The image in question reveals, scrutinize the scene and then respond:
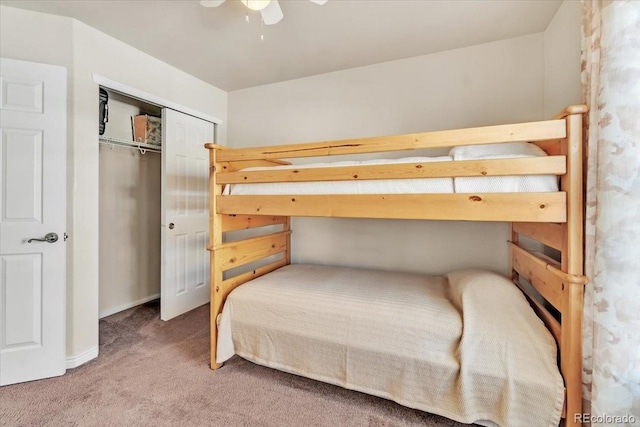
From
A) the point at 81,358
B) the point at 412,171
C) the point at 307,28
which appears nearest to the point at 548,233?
the point at 412,171

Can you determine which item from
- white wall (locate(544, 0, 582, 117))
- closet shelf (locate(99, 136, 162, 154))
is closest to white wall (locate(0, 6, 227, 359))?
closet shelf (locate(99, 136, 162, 154))

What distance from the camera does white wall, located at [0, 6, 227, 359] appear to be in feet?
5.73

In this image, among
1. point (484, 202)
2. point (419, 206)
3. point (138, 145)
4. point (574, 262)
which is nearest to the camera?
point (574, 262)

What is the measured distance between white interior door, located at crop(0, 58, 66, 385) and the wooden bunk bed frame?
3.27 ft

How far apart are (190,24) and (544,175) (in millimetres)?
2392

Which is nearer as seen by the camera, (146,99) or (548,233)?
(548,233)

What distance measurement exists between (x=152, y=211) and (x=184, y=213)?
0.63m

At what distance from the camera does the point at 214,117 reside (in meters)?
2.99

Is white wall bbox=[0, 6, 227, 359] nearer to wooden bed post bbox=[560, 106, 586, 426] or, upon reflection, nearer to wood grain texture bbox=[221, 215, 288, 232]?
wood grain texture bbox=[221, 215, 288, 232]

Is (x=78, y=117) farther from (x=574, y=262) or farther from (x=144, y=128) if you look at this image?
(x=574, y=262)

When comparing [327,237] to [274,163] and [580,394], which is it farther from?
[580,394]

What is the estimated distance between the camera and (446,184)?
4.40ft

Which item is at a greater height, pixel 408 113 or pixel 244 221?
pixel 408 113

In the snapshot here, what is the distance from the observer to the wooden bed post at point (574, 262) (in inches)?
43.5
